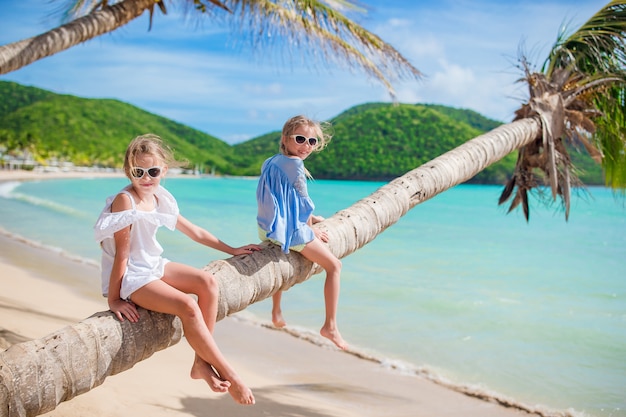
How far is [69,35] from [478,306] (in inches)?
320

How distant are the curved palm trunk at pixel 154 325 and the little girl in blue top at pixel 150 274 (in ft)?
0.28

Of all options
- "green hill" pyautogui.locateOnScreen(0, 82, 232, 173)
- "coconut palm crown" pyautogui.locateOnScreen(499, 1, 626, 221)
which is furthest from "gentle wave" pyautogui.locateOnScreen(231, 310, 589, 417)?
"green hill" pyautogui.locateOnScreen(0, 82, 232, 173)

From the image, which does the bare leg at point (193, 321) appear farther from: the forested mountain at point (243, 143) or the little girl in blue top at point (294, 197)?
the forested mountain at point (243, 143)

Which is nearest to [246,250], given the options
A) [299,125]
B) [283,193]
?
[283,193]

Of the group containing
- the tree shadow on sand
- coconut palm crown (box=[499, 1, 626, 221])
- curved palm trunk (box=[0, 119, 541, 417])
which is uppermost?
coconut palm crown (box=[499, 1, 626, 221])

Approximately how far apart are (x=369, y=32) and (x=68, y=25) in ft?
10.5

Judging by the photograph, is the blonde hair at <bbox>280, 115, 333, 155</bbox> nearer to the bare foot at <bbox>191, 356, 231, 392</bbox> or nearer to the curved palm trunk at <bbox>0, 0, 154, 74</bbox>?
the bare foot at <bbox>191, 356, 231, 392</bbox>

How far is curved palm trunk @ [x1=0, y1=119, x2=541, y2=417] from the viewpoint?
188cm

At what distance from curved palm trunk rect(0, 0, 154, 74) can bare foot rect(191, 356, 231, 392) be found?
4247 millimetres

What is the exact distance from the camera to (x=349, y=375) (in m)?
5.71

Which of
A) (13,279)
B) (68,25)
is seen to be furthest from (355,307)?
(68,25)

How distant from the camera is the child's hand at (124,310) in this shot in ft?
7.18

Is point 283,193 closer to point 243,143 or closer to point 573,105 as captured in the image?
point 573,105

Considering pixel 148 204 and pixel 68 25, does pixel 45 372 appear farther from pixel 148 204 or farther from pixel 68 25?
pixel 68 25
